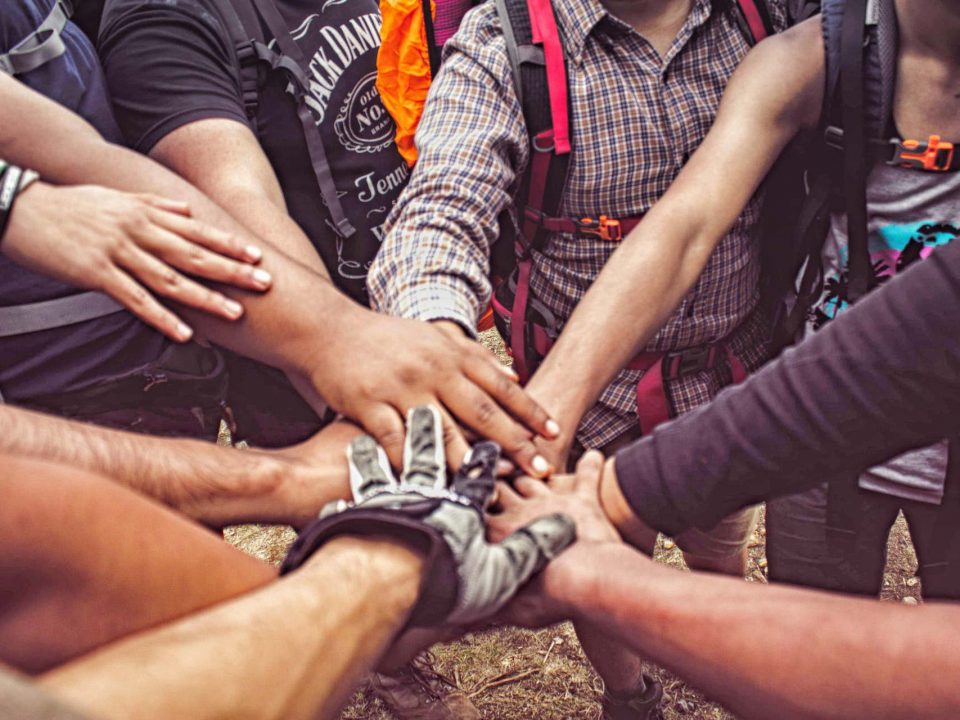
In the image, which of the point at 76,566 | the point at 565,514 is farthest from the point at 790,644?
the point at 76,566

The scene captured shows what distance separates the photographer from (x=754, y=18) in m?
2.25

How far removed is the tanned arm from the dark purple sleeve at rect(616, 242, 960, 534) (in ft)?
1.16

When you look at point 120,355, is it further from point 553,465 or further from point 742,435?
point 742,435

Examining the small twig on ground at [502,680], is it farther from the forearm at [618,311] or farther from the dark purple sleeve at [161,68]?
the dark purple sleeve at [161,68]

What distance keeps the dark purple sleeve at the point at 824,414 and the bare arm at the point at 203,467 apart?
679mm

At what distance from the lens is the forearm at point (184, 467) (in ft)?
5.20

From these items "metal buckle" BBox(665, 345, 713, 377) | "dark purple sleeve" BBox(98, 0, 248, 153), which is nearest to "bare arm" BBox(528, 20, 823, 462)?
"metal buckle" BBox(665, 345, 713, 377)

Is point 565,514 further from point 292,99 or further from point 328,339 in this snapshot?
point 292,99

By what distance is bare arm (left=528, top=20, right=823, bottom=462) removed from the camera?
2041 millimetres

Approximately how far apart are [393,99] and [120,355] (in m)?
1.11

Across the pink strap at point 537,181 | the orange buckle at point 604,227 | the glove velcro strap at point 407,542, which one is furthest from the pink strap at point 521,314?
the glove velcro strap at point 407,542

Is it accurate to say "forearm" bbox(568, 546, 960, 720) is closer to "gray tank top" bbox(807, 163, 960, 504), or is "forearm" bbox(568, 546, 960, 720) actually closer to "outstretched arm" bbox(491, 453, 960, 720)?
"outstretched arm" bbox(491, 453, 960, 720)

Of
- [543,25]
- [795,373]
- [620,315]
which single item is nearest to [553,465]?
[620,315]

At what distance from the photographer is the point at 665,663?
1.32 metres
